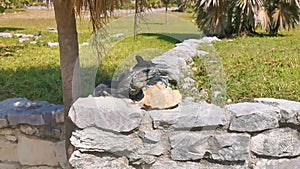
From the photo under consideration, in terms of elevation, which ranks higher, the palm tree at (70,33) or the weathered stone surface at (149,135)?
the palm tree at (70,33)

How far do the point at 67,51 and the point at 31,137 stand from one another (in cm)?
69

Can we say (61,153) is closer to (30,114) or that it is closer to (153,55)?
(30,114)

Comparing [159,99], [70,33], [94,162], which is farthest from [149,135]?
[70,33]

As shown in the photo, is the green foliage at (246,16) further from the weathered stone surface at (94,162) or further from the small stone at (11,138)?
the weathered stone surface at (94,162)

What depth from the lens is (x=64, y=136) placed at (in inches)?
103

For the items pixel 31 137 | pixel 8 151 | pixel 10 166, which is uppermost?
pixel 31 137

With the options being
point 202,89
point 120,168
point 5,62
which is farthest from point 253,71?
point 5,62

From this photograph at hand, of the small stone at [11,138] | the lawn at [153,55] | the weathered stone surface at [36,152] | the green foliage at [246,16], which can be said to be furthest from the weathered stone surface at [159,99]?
the green foliage at [246,16]

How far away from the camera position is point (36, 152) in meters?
2.72

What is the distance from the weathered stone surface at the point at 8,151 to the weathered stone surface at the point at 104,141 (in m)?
0.81

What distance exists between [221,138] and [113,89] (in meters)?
0.79

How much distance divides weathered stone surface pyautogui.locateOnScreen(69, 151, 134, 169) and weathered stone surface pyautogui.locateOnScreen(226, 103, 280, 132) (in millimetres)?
639

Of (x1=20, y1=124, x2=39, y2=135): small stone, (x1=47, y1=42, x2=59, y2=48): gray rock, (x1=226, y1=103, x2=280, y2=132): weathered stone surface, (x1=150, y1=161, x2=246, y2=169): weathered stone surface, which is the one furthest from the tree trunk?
(x1=47, y1=42, x2=59, y2=48): gray rock

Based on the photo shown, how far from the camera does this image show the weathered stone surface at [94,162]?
215 cm
